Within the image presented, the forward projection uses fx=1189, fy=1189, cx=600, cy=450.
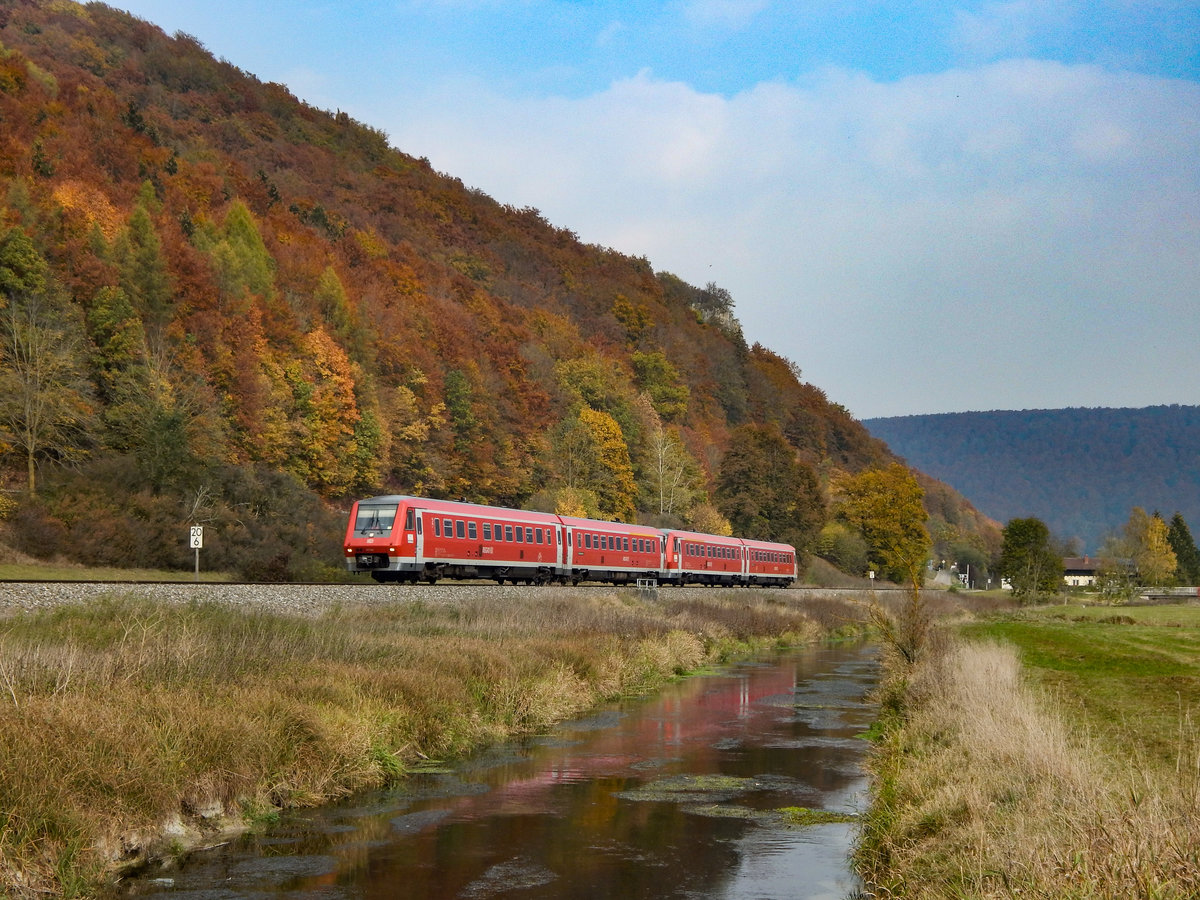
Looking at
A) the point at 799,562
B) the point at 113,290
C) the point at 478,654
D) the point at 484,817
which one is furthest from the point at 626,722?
the point at 799,562

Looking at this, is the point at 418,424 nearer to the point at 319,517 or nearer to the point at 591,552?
the point at 319,517

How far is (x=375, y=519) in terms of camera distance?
36.5m

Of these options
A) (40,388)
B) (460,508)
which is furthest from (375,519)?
Answer: (40,388)

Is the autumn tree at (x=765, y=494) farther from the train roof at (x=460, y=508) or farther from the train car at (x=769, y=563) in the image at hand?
the train roof at (x=460, y=508)

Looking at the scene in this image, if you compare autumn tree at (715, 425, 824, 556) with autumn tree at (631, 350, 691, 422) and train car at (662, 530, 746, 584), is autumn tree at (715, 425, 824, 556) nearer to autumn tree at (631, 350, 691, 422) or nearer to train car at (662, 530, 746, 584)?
train car at (662, 530, 746, 584)

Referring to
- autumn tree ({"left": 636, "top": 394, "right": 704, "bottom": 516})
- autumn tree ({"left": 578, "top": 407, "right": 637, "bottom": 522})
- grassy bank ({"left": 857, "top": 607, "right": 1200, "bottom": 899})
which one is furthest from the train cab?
autumn tree ({"left": 636, "top": 394, "right": 704, "bottom": 516})

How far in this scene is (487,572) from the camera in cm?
4128

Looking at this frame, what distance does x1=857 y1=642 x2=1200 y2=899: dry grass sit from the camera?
7023mm

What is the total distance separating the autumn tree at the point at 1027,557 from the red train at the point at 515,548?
29849 mm

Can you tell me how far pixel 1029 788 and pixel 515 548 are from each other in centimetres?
3276

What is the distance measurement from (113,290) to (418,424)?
81.9ft

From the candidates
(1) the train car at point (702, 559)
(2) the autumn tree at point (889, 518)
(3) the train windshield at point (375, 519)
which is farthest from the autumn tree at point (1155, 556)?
(3) the train windshield at point (375, 519)

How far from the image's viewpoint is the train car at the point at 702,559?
56.9m

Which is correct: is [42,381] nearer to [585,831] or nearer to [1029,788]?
[585,831]
